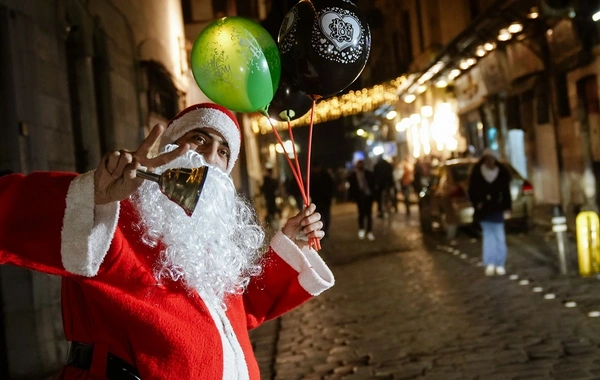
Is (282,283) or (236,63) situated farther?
(236,63)

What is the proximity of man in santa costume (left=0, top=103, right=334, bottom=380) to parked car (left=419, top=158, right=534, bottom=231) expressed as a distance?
10.1 meters

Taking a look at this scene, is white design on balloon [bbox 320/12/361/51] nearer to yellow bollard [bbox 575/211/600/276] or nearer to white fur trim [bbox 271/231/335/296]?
white fur trim [bbox 271/231/335/296]

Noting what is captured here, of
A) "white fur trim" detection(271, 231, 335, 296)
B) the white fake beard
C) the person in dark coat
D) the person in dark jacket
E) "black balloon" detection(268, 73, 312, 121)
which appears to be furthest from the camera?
the person in dark coat

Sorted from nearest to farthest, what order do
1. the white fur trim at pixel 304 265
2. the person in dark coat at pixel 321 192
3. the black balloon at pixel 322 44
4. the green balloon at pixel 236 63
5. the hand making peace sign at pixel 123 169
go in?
the hand making peace sign at pixel 123 169, the white fur trim at pixel 304 265, the green balloon at pixel 236 63, the black balloon at pixel 322 44, the person in dark coat at pixel 321 192

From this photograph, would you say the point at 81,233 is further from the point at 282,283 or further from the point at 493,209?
the point at 493,209

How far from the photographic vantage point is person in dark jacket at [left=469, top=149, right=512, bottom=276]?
8562 millimetres

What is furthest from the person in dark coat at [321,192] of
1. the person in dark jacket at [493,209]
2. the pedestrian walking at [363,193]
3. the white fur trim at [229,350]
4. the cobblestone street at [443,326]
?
the white fur trim at [229,350]

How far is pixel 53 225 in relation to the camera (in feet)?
5.57

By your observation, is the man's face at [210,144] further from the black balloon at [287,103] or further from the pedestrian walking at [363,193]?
the pedestrian walking at [363,193]

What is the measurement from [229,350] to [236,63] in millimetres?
1325

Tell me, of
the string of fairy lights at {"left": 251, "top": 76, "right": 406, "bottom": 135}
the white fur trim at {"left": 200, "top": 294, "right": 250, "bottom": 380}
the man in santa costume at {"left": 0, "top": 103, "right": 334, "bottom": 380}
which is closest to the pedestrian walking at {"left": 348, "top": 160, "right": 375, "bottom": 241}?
the string of fairy lights at {"left": 251, "top": 76, "right": 406, "bottom": 135}

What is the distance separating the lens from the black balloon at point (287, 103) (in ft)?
11.4

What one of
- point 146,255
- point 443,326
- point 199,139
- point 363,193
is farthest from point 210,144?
point 363,193

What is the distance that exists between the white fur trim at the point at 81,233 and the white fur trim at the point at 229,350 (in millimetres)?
448
